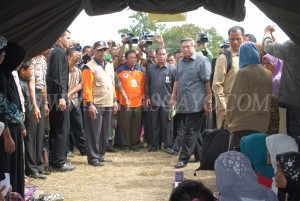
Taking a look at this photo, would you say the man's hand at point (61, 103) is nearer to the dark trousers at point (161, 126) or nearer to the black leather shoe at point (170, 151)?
the black leather shoe at point (170, 151)

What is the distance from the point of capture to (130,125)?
35.2 feet

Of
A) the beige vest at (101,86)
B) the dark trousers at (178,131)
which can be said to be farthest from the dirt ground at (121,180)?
the beige vest at (101,86)

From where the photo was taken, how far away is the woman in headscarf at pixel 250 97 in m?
5.60

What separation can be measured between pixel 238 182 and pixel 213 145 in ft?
9.39

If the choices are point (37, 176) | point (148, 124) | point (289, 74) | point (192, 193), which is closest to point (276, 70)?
point (289, 74)

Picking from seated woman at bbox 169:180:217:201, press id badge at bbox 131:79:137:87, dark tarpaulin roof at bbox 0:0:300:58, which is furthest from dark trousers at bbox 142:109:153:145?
seated woman at bbox 169:180:217:201

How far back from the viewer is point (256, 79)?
5.61 metres

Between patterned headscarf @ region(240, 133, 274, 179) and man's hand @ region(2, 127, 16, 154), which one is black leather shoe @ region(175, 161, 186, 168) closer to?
patterned headscarf @ region(240, 133, 274, 179)

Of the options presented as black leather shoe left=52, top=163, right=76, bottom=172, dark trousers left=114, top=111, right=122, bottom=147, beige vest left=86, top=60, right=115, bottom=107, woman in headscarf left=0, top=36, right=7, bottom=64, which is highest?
woman in headscarf left=0, top=36, right=7, bottom=64

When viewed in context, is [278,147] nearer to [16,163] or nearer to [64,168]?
[16,163]

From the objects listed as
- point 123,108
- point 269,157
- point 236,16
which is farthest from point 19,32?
point 123,108

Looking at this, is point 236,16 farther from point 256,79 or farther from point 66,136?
point 66,136

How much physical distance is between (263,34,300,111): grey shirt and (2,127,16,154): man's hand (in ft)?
9.10

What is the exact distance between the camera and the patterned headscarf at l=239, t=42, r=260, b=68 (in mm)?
5648
